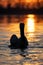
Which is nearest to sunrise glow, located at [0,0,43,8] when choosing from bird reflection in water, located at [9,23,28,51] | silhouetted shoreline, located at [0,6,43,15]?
silhouetted shoreline, located at [0,6,43,15]

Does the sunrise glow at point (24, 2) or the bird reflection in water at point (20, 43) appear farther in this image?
the sunrise glow at point (24, 2)

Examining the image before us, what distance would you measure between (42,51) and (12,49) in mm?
1454

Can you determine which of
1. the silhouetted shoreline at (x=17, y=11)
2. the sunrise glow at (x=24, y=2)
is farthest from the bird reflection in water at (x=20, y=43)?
the sunrise glow at (x=24, y=2)

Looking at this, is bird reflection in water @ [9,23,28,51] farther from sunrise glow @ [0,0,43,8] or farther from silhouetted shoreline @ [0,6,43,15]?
sunrise glow @ [0,0,43,8]

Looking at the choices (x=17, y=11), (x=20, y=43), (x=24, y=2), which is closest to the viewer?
(x=20, y=43)

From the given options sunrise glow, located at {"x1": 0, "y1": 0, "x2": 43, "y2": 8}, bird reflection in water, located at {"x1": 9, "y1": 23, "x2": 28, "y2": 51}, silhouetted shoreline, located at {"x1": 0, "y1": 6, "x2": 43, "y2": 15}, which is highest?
sunrise glow, located at {"x1": 0, "y1": 0, "x2": 43, "y2": 8}

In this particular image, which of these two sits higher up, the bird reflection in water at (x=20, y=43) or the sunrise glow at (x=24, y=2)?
A: the sunrise glow at (x=24, y=2)

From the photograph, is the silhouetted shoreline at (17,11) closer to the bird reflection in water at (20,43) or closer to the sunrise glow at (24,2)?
the sunrise glow at (24,2)

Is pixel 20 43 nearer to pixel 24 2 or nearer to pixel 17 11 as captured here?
pixel 17 11

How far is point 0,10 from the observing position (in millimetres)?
61562

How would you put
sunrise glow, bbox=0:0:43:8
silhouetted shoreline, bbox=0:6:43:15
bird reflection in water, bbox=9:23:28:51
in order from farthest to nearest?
sunrise glow, bbox=0:0:43:8 < silhouetted shoreline, bbox=0:6:43:15 < bird reflection in water, bbox=9:23:28:51

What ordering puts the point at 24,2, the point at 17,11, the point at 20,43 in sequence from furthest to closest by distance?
1. the point at 24,2
2. the point at 17,11
3. the point at 20,43

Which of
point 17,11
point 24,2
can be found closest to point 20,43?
point 17,11

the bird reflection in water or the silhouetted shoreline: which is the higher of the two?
the silhouetted shoreline
